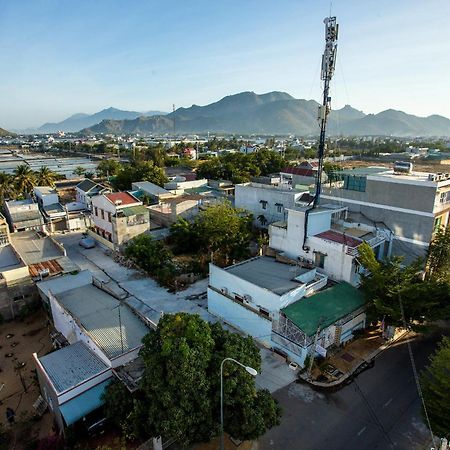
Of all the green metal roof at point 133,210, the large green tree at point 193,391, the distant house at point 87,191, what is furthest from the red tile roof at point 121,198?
the large green tree at point 193,391

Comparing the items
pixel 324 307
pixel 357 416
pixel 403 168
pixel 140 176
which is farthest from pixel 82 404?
pixel 140 176

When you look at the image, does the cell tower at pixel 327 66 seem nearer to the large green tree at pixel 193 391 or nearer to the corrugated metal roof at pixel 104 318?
the large green tree at pixel 193 391

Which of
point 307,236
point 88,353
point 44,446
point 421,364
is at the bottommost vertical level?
point 421,364

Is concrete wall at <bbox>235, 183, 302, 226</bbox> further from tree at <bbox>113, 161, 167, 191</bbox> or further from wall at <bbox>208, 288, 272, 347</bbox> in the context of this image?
tree at <bbox>113, 161, 167, 191</bbox>

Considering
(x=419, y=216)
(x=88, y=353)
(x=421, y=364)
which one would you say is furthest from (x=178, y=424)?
(x=419, y=216)

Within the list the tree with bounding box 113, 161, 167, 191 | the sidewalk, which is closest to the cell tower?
the sidewalk

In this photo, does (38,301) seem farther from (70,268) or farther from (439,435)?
(439,435)

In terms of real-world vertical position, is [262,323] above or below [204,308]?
above
